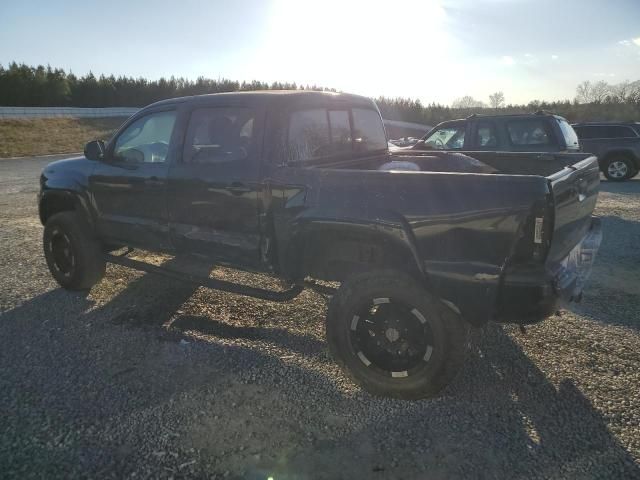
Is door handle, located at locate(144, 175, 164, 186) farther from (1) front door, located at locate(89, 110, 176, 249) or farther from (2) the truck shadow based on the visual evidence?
(2) the truck shadow

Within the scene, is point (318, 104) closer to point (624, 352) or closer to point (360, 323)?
point (360, 323)

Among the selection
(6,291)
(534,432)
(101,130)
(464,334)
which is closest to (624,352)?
(534,432)

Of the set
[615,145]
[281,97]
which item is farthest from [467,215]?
A: [615,145]

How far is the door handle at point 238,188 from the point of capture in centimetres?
324

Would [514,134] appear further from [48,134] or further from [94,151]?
[48,134]

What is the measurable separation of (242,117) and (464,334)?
2238 millimetres

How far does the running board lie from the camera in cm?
336

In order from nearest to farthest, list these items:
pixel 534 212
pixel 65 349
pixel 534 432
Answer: pixel 534 212 → pixel 534 432 → pixel 65 349

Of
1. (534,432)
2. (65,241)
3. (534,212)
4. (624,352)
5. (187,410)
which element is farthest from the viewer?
(65,241)

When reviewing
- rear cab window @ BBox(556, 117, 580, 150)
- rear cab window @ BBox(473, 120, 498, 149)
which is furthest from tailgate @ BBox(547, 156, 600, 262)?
rear cab window @ BBox(556, 117, 580, 150)

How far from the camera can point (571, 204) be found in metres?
2.74

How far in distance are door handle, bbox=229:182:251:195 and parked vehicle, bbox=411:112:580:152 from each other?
6.38m

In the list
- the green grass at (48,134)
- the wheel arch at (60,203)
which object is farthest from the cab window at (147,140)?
the green grass at (48,134)

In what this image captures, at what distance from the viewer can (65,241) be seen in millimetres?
4621
